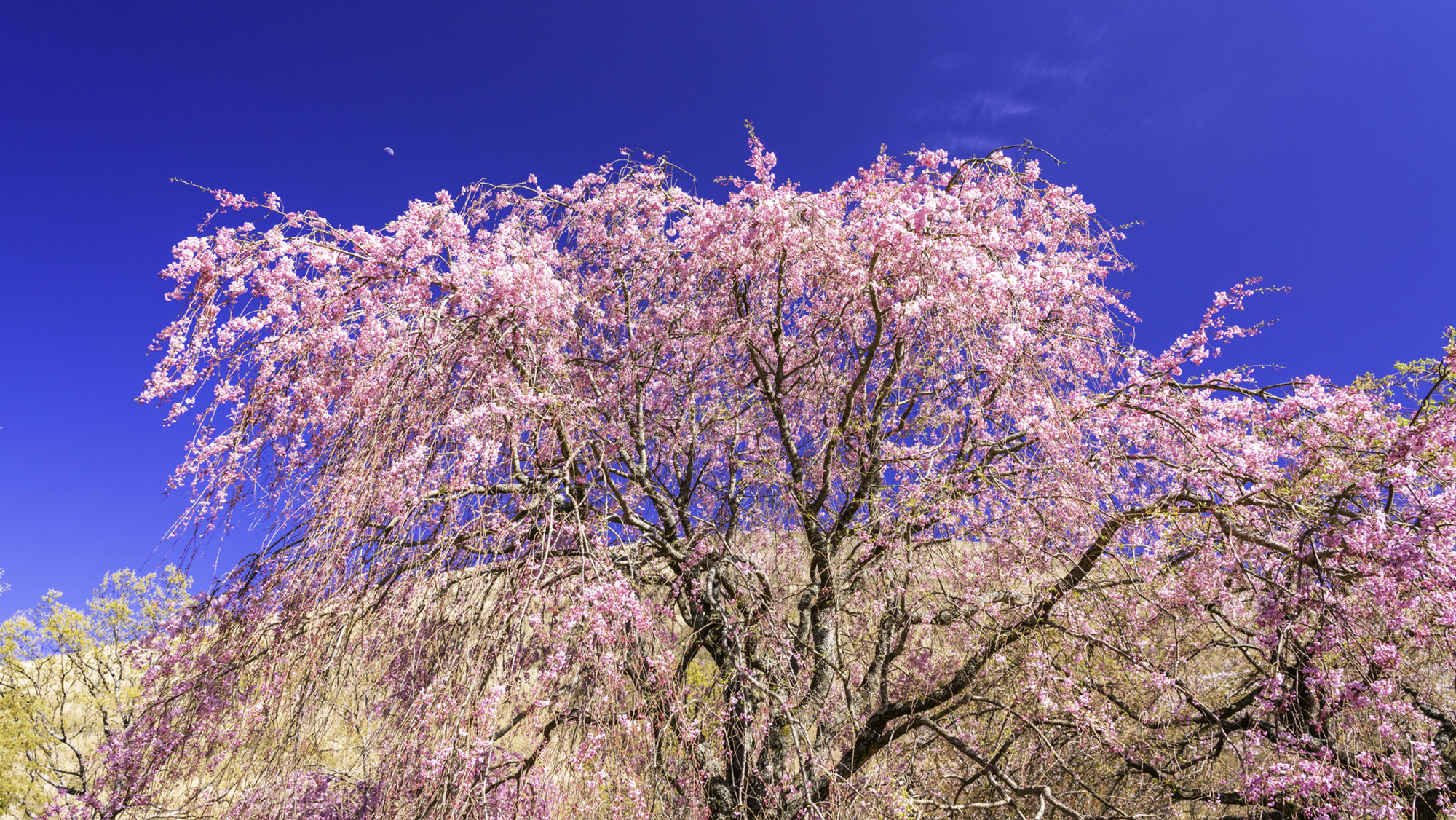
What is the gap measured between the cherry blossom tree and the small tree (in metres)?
11.3

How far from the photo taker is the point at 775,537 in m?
6.68

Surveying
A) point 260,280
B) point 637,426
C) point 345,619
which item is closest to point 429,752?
point 345,619

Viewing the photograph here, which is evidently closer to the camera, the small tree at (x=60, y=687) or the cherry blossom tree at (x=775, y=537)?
the cherry blossom tree at (x=775, y=537)

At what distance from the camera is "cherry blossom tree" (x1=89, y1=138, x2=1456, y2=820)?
3.43m

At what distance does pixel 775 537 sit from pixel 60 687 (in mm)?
16340

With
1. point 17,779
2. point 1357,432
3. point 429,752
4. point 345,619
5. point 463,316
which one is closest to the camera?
point 429,752

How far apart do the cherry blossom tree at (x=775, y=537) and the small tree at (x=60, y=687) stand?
11.3m

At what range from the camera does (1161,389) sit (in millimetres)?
5051

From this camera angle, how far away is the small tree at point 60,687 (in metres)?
12.6

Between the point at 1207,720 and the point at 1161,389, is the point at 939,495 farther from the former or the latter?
the point at 1207,720

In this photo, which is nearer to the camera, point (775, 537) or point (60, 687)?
point (775, 537)

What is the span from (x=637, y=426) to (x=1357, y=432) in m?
5.48

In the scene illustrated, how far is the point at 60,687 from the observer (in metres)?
13.7

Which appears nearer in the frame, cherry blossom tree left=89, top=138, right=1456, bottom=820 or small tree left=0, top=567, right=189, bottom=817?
cherry blossom tree left=89, top=138, right=1456, bottom=820
